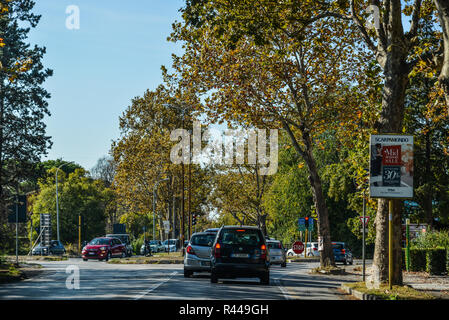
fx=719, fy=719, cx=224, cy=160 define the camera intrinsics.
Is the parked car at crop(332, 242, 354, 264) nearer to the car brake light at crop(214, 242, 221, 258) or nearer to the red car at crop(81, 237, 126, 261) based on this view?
the red car at crop(81, 237, 126, 261)

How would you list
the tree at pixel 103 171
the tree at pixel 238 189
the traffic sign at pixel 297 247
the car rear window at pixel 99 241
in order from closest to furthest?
the traffic sign at pixel 297 247 < the car rear window at pixel 99 241 < the tree at pixel 238 189 < the tree at pixel 103 171

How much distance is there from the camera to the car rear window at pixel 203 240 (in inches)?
1014

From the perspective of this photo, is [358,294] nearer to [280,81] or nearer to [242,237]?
[242,237]

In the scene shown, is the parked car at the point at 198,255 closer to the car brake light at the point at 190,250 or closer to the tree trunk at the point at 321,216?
the car brake light at the point at 190,250

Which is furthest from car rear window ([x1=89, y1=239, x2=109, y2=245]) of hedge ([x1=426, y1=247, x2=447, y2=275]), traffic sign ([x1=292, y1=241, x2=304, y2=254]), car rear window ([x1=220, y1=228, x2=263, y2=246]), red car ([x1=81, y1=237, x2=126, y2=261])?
car rear window ([x1=220, y1=228, x2=263, y2=246])

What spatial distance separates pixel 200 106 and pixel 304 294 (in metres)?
10.9

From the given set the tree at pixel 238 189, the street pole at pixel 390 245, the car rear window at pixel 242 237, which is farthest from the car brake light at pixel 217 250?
the tree at pixel 238 189

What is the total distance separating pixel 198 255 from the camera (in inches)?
1007

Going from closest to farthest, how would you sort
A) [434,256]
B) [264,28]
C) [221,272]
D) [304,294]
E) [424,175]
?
1. [304,294]
2. [264,28]
3. [221,272]
4. [434,256]
5. [424,175]

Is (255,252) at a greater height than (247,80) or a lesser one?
lesser

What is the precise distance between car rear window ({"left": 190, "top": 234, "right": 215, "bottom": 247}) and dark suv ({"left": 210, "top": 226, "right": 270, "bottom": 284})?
357 centimetres
